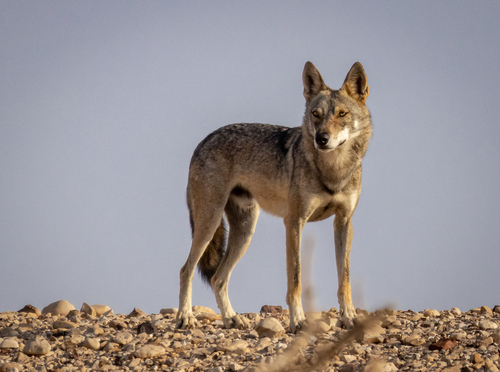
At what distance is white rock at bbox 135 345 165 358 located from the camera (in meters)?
5.28

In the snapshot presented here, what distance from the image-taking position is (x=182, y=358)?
17.2ft

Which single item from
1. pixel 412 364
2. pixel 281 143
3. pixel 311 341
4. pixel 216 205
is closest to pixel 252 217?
pixel 216 205

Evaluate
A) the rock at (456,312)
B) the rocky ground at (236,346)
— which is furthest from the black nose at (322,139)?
the rock at (456,312)

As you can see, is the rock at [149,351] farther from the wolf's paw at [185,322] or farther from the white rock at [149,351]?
the wolf's paw at [185,322]

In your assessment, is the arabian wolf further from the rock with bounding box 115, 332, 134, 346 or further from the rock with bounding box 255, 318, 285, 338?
the rock with bounding box 115, 332, 134, 346

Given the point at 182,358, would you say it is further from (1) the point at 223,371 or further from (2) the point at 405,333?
(2) the point at 405,333

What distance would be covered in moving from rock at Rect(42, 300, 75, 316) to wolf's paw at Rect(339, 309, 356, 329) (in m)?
4.53

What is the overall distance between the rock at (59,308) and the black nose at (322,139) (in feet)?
16.8

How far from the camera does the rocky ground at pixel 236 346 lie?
4.88 meters

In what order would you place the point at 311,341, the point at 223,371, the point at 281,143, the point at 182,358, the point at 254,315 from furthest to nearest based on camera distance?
the point at 254,315 → the point at 281,143 → the point at 311,341 → the point at 182,358 → the point at 223,371

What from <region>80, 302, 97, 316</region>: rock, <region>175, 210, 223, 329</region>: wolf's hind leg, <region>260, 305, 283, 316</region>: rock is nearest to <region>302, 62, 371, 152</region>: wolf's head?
<region>175, 210, 223, 329</region>: wolf's hind leg

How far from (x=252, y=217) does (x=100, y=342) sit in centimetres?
285

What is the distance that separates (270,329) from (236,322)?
1.03m

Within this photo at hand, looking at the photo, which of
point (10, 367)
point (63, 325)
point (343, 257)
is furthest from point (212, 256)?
point (10, 367)
